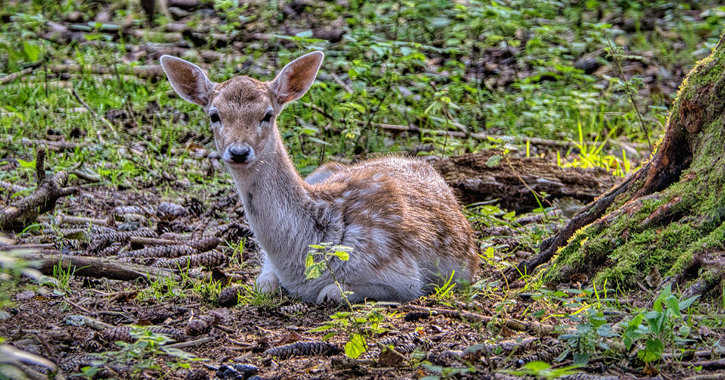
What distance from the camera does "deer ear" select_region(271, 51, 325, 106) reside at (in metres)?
4.79

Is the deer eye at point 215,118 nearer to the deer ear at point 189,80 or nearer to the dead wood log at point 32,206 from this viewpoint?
the deer ear at point 189,80

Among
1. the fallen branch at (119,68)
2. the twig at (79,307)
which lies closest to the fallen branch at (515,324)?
the twig at (79,307)

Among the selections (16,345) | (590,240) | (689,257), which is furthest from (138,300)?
(689,257)

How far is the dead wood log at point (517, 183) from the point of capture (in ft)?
19.6

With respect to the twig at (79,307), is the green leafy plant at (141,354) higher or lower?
higher

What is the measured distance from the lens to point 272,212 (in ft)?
14.4

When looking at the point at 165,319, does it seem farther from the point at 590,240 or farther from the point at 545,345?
the point at 590,240

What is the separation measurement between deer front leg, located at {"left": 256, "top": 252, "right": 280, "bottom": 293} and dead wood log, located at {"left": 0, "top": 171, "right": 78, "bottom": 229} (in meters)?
1.62

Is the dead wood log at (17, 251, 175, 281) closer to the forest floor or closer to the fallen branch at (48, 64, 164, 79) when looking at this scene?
the forest floor

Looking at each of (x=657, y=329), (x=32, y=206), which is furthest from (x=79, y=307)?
(x=657, y=329)

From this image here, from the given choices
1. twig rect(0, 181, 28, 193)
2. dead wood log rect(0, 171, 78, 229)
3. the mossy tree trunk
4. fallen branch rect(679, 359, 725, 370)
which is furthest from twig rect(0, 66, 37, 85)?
fallen branch rect(679, 359, 725, 370)

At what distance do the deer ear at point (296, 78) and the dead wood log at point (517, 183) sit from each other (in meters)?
1.73

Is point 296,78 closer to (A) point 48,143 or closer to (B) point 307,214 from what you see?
(B) point 307,214

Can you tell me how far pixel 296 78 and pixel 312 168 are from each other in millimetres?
1667
